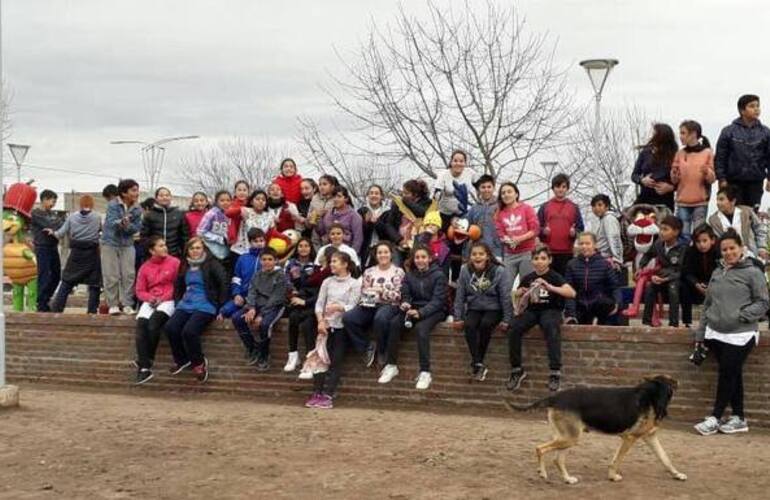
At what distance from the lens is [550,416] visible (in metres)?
8.15

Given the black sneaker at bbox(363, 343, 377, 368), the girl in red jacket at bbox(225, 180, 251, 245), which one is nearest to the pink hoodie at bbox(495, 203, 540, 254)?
the black sneaker at bbox(363, 343, 377, 368)

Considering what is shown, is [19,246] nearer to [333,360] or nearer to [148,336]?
[148,336]

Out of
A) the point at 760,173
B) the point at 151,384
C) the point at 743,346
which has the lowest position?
the point at 151,384

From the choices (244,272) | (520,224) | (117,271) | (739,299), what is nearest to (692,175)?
(520,224)

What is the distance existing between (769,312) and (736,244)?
4.01 feet

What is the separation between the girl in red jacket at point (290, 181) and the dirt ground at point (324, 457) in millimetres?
3516

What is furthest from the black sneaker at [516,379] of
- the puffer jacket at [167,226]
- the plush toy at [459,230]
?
the puffer jacket at [167,226]

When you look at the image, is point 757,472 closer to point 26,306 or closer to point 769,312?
point 769,312

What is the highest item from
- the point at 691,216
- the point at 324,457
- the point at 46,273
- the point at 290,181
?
the point at 290,181

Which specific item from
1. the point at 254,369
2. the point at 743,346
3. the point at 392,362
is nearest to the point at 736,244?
the point at 743,346

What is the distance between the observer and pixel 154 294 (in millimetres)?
12930

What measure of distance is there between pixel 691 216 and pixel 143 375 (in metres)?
7.10

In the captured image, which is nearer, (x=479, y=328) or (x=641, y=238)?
(x=479, y=328)

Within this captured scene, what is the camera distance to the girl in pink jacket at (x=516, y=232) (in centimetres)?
1216
